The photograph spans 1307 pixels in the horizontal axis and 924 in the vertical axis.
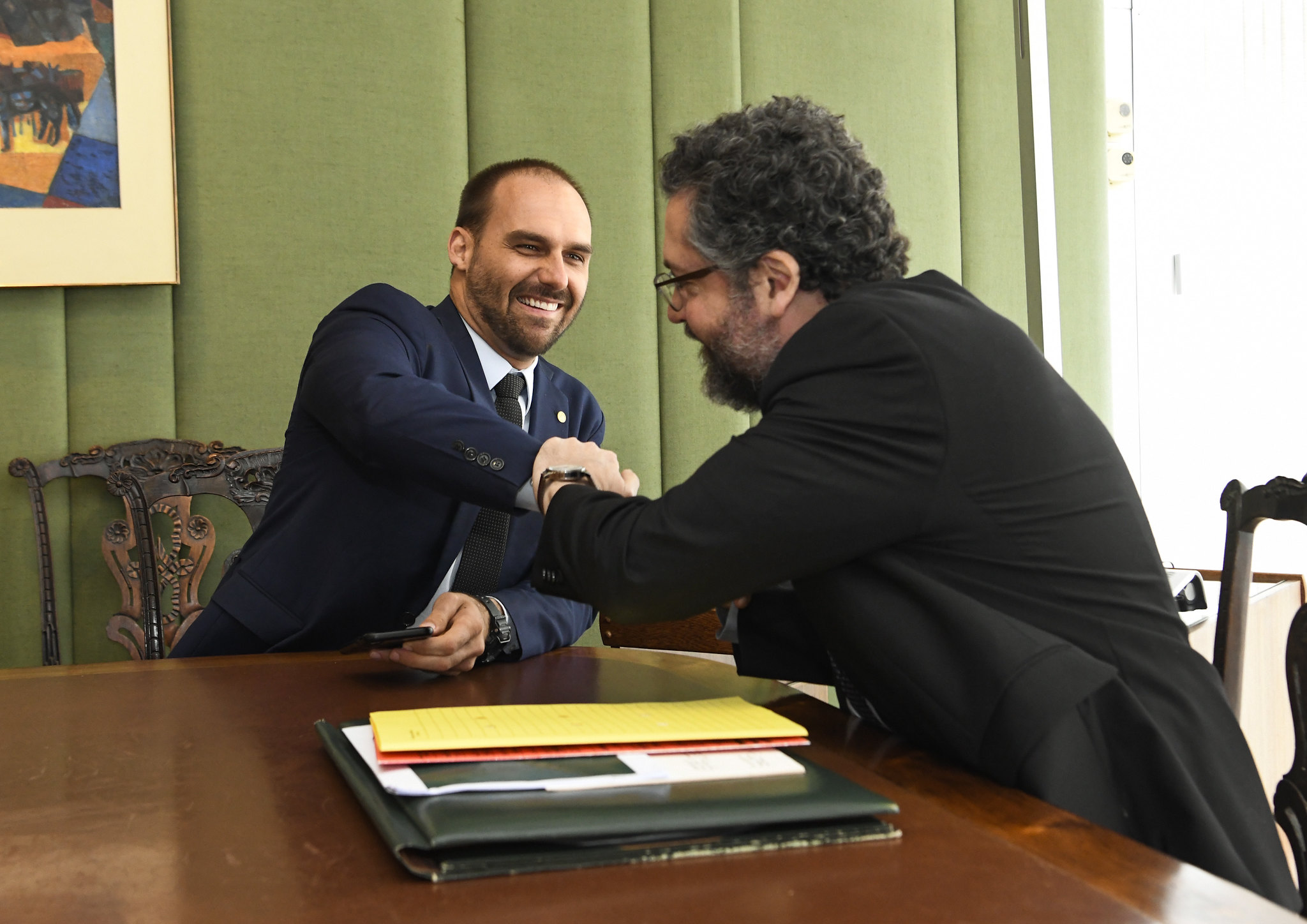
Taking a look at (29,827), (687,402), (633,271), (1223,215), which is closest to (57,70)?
(633,271)

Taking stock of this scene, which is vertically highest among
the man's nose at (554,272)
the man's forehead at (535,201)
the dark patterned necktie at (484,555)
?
the man's forehead at (535,201)

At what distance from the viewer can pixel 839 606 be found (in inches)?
46.4

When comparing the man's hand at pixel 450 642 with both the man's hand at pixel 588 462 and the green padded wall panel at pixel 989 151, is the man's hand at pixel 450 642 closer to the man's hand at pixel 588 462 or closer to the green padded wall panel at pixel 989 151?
the man's hand at pixel 588 462

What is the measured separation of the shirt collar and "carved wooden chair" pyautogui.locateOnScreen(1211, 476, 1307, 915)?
4.40 feet

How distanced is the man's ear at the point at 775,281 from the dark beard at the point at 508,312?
866mm

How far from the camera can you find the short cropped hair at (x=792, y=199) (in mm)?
1481

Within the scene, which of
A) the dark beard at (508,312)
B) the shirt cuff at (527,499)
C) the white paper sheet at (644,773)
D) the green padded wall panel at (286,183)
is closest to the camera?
the white paper sheet at (644,773)

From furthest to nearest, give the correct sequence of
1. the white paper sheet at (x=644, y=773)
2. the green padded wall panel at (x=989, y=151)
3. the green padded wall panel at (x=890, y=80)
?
the green padded wall panel at (x=989, y=151) < the green padded wall panel at (x=890, y=80) < the white paper sheet at (x=644, y=773)

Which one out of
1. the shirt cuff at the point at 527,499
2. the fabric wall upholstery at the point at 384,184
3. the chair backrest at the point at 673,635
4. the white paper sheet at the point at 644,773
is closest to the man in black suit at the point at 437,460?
the shirt cuff at the point at 527,499

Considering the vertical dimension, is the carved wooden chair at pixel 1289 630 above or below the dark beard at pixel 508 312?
below

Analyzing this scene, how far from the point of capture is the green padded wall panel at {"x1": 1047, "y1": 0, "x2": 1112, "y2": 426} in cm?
416

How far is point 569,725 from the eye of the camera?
3.18ft

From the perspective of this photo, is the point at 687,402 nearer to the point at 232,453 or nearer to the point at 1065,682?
the point at 232,453

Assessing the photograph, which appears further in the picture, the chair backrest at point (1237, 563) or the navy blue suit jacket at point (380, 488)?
the navy blue suit jacket at point (380, 488)
